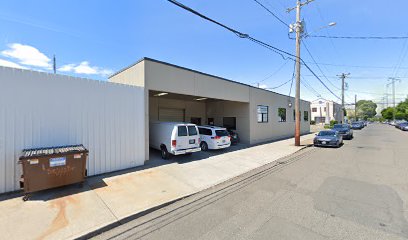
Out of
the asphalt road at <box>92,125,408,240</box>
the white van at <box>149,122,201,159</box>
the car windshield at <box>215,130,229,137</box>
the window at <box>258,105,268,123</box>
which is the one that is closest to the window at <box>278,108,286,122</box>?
the window at <box>258,105,268,123</box>

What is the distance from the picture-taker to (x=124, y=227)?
3.82 metres

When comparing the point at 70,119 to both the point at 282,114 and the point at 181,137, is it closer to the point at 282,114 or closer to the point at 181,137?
the point at 181,137

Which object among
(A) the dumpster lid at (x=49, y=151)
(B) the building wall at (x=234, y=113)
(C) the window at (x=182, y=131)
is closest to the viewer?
(A) the dumpster lid at (x=49, y=151)

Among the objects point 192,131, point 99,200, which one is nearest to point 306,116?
point 192,131

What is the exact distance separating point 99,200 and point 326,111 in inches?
2773

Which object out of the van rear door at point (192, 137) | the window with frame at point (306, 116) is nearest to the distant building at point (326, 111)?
the window with frame at point (306, 116)

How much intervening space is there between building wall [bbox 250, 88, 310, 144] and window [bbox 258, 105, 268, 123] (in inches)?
11.8

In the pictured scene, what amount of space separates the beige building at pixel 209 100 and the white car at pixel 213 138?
7.18 ft

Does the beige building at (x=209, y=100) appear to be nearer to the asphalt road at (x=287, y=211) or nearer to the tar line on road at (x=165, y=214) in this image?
the tar line on road at (x=165, y=214)

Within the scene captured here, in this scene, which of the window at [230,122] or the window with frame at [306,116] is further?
the window with frame at [306,116]

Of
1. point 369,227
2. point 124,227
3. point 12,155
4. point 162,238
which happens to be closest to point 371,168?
point 369,227

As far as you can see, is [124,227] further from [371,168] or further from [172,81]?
[371,168]

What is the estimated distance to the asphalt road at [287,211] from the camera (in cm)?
353

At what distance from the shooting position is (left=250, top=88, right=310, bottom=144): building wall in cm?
1616
